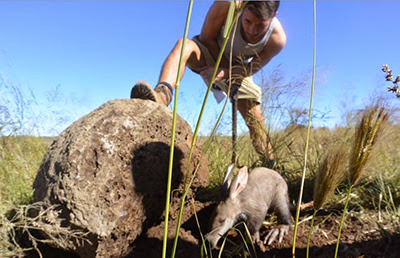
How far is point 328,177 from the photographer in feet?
4.28

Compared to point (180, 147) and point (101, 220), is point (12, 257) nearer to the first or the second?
point (101, 220)

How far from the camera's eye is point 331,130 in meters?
3.89

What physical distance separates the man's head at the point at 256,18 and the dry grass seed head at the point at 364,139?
2.99 meters

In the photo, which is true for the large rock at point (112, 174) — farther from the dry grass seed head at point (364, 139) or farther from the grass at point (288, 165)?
the dry grass seed head at point (364, 139)

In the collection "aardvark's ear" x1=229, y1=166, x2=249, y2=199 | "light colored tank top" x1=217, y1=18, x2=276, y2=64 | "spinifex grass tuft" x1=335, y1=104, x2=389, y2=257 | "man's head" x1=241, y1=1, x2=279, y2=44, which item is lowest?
"aardvark's ear" x1=229, y1=166, x2=249, y2=199

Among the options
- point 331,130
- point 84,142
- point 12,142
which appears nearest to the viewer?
point 84,142

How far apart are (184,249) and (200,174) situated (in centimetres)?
55

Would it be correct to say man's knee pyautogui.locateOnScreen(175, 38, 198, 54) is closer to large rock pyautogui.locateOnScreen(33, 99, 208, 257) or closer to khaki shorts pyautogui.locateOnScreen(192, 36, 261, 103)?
khaki shorts pyautogui.locateOnScreen(192, 36, 261, 103)

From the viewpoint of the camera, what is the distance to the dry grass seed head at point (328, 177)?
1.29 meters

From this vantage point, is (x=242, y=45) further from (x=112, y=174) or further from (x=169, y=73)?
(x=112, y=174)

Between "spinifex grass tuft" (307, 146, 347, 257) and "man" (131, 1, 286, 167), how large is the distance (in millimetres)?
2134

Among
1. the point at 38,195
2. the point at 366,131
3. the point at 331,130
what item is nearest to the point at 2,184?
the point at 38,195

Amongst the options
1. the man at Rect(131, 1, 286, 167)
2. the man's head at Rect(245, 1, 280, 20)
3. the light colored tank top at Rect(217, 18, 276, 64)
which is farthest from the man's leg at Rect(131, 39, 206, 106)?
the man's head at Rect(245, 1, 280, 20)

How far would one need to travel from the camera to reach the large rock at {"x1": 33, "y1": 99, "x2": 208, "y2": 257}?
1887mm
